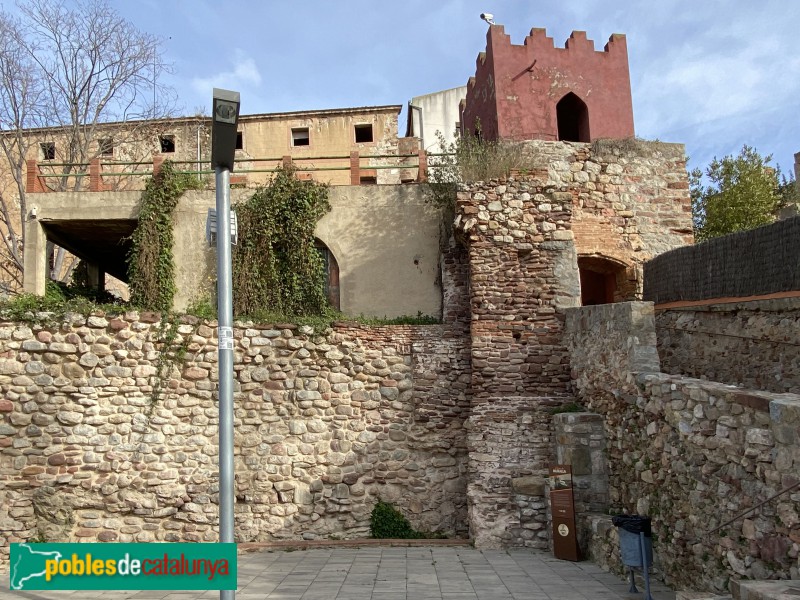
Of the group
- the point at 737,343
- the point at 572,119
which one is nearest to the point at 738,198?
the point at 572,119

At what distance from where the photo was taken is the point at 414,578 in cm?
695

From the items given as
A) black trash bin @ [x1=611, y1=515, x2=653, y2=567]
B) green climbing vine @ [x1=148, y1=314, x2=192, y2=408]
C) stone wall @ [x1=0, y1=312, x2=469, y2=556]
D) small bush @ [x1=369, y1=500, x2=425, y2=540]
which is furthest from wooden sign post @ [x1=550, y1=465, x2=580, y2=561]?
green climbing vine @ [x1=148, y1=314, x2=192, y2=408]

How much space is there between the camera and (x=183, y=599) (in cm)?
643

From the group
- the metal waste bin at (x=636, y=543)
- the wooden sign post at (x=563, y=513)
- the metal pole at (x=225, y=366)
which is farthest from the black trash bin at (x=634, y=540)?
the metal pole at (x=225, y=366)

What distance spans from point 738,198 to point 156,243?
13.2 m

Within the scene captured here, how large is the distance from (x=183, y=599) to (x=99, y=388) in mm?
3703

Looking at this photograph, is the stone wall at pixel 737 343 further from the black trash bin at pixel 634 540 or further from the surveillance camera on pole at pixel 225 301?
the surveillance camera on pole at pixel 225 301

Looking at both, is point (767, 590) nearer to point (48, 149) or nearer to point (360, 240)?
point (360, 240)

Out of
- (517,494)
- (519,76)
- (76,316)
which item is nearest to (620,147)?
(519,76)

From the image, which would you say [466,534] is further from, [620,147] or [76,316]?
[620,147]

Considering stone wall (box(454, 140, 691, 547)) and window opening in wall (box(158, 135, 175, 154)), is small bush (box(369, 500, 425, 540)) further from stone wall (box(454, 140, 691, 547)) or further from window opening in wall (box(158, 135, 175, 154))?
window opening in wall (box(158, 135, 175, 154))

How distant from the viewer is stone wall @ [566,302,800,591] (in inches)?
180

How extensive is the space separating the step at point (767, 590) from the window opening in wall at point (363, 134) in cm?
1884

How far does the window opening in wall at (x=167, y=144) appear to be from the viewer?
63.2ft
